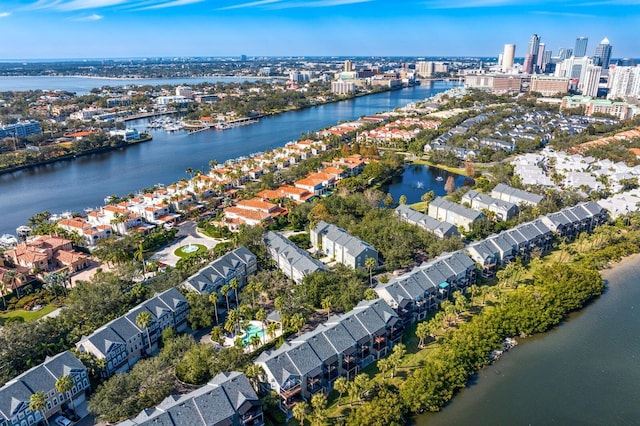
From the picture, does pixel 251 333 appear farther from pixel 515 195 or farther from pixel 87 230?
pixel 515 195

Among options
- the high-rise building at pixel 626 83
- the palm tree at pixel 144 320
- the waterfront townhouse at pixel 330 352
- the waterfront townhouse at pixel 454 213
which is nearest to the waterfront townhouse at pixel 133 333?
the palm tree at pixel 144 320

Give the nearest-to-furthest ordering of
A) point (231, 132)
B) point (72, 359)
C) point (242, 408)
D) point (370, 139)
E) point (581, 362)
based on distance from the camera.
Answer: point (242, 408)
point (72, 359)
point (581, 362)
point (370, 139)
point (231, 132)

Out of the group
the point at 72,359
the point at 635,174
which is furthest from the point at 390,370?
the point at 635,174

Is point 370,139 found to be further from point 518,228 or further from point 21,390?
point 21,390

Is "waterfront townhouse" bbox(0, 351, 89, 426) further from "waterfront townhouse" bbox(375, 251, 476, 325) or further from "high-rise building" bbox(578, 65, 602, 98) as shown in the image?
"high-rise building" bbox(578, 65, 602, 98)

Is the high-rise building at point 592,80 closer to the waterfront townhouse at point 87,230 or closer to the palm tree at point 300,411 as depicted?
the waterfront townhouse at point 87,230

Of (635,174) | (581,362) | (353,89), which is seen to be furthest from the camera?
(353,89)

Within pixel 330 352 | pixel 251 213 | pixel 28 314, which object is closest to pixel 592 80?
pixel 251 213
